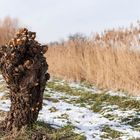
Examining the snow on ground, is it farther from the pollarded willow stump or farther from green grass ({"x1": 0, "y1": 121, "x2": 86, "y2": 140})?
the pollarded willow stump

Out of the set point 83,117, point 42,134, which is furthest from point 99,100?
point 42,134

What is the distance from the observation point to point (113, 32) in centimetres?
1412

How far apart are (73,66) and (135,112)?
698cm

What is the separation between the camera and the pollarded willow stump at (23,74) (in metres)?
6.98

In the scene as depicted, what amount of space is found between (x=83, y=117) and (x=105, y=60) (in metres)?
5.73

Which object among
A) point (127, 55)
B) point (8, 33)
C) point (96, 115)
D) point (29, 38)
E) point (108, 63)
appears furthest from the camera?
point (8, 33)

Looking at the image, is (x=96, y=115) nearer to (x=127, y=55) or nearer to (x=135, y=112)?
(x=135, y=112)

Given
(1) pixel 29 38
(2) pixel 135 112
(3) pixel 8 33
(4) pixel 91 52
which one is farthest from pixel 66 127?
(3) pixel 8 33

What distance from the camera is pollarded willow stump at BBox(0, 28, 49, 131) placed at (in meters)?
6.98

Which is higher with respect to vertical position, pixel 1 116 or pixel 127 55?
pixel 127 55

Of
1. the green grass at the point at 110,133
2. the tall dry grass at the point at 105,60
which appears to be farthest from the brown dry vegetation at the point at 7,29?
the green grass at the point at 110,133

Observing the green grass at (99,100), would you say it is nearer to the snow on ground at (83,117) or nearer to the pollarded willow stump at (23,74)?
the snow on ground at (83,117)

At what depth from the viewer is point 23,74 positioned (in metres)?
7.05

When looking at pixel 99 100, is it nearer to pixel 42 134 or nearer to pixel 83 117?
pixel 83 117
